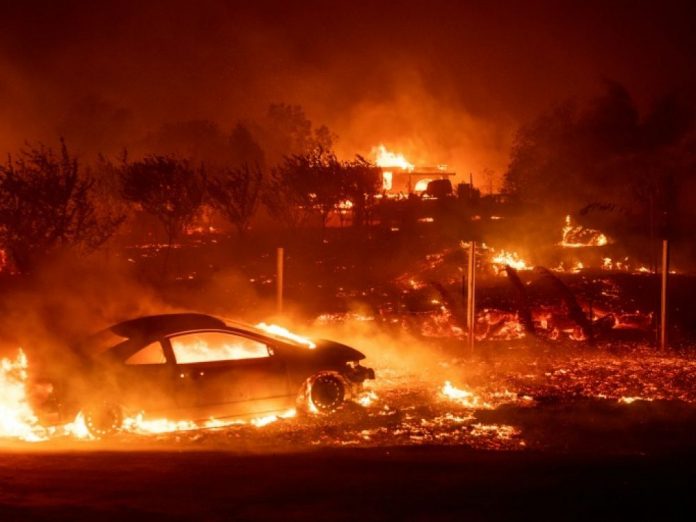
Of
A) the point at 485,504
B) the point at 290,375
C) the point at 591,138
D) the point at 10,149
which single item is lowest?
the point at 485,504

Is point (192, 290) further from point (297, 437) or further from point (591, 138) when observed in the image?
point (591, 138)

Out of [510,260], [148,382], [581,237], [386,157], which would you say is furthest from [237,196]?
[386,157]

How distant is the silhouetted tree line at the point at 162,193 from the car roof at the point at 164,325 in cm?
1250

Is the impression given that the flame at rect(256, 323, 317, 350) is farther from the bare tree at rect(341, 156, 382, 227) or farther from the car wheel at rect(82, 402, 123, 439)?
the bare tree at rect(341, 156, 382, 227)

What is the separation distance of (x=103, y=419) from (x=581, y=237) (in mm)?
24997

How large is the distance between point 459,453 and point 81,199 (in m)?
16.3

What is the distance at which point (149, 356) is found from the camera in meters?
8.27

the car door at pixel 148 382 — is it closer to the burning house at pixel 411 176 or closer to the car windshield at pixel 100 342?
the car windshield at pixel 100 342

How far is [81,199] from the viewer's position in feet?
68.7

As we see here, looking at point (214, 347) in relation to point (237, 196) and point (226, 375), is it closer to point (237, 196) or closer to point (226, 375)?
point (226, 375)

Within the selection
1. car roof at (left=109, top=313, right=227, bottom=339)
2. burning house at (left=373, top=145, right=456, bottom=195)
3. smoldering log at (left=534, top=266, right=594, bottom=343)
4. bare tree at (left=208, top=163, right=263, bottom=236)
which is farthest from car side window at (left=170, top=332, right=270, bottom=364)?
burning house at (left=373, top=145, right=456, bottom=195)

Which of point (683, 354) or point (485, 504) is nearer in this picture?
point (485, 504)

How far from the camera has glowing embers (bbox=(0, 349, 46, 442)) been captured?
8.07 metres

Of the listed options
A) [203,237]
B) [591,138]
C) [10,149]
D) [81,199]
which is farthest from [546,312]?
[10,149]
